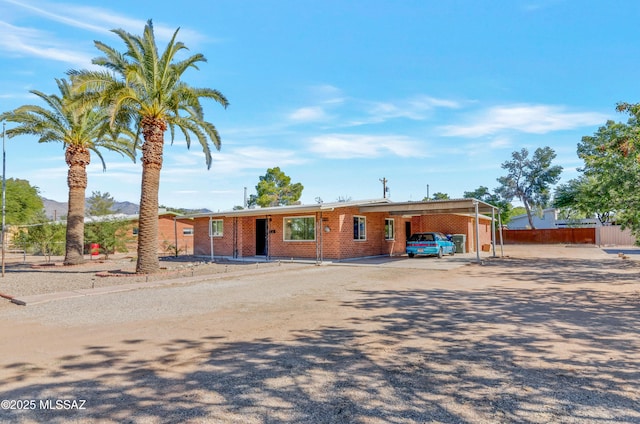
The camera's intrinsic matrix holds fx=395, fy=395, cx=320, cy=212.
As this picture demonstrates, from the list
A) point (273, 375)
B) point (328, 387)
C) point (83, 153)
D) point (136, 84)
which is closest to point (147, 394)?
point (273, 375)

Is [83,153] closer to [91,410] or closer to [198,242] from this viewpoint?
[198,242]

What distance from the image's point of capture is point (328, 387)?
12.8 ft

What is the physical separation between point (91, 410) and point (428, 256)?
66.8 feet

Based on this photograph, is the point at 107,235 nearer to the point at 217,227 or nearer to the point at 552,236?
the point at 217,227

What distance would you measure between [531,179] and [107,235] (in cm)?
4754

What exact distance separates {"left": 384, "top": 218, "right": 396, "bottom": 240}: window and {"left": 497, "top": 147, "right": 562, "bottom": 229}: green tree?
32287mm

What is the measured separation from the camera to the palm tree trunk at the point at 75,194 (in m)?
19.1

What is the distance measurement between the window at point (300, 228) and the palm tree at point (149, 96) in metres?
7.50

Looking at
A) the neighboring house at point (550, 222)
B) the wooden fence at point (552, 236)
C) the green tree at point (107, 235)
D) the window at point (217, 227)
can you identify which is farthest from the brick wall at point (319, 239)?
the neighboring house at point (550, 222)

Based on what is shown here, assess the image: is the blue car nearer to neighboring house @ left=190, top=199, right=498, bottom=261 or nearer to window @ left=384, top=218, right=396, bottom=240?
neighboring house @ left=190, top=199, right=498, bottom=261

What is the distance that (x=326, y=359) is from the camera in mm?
4746

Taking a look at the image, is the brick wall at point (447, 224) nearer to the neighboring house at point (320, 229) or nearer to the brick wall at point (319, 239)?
the neighboring house at point (320, 229)

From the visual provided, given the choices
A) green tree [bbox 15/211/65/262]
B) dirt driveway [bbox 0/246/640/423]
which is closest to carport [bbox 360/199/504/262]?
dirt driveway [bbox 0/246/640/423]

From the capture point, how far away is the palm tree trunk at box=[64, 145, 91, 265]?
19.1m
